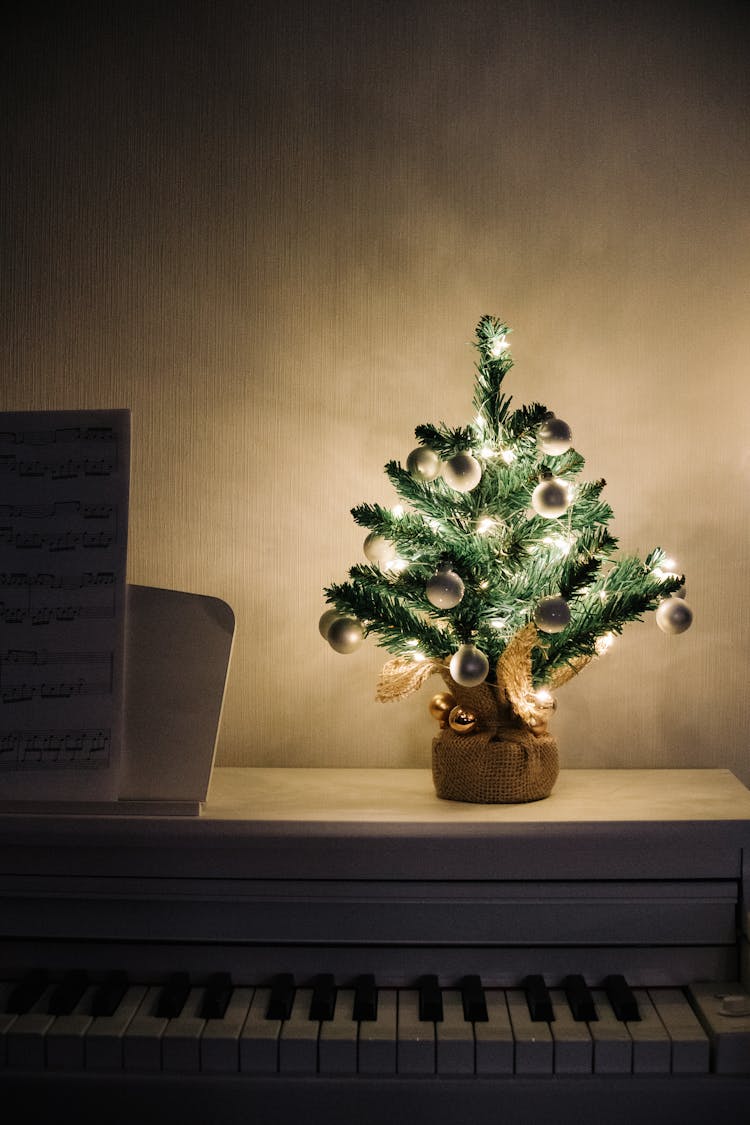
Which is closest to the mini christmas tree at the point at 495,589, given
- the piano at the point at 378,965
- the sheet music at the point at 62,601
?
the piano at the point at 378,965

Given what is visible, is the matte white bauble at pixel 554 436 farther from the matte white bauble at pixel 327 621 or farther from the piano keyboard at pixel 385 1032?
the piano keyboard at pixel 385 1032

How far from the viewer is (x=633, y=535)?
2.30 metres

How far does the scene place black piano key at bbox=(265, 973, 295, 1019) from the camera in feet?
5.49

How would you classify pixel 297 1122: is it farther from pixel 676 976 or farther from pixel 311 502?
pixel 311 502

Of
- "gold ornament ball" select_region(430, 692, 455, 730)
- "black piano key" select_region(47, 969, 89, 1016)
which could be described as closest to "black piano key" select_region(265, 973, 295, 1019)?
"black piano key" select_region(47, 969, 89, 1016)

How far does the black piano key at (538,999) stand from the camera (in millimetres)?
1655

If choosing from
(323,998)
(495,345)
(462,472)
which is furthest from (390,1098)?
(495,345)

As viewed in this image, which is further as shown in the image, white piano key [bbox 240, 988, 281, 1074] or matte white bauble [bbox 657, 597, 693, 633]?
matte white bauble [bbox 657, 597, 693, 633]

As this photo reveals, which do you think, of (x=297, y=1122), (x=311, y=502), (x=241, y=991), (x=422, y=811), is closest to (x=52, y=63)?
(x=311, y=502)

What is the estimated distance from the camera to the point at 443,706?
1.96m

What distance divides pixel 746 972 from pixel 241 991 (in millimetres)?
866

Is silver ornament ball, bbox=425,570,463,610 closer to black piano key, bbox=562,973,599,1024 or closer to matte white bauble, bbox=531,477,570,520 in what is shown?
matte white bauble, bbox=531,477,570,520

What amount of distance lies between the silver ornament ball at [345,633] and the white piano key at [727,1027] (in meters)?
0.84

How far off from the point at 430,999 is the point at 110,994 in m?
0.54
